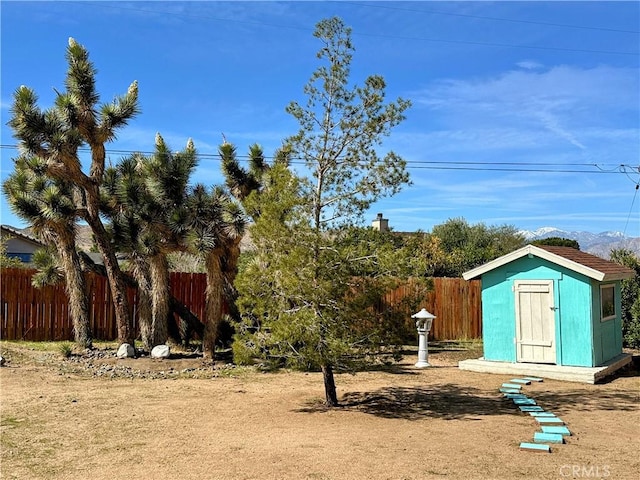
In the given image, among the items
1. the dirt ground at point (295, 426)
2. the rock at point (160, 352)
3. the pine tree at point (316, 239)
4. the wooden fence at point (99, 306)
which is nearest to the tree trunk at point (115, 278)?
the rock at point (160, 352)

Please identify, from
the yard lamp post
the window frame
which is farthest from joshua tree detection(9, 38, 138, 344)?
the window frame

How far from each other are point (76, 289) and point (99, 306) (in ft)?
8.26

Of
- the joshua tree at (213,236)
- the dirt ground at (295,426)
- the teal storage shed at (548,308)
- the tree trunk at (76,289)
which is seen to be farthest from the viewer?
the tree trunk at (76,289)

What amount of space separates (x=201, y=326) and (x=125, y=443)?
8.65 m

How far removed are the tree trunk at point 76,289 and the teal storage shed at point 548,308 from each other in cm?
973

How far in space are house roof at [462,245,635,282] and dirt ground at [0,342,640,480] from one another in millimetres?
2135

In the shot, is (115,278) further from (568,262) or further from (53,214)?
(568,262)

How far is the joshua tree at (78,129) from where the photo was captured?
12.7 metres

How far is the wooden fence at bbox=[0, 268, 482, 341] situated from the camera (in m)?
16.2

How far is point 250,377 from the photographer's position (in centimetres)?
1173

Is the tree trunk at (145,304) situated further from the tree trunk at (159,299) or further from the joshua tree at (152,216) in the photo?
the tree trunk at (159,299)

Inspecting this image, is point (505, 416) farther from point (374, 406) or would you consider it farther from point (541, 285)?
point (541, 285)

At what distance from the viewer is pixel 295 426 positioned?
292 inches

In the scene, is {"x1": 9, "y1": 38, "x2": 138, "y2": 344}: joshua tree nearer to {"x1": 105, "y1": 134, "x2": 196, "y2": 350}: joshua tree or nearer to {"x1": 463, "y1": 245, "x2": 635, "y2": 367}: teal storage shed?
{"x1": 105, "y1": 134, "x2": 196, "y2": 350}: joshua tree
